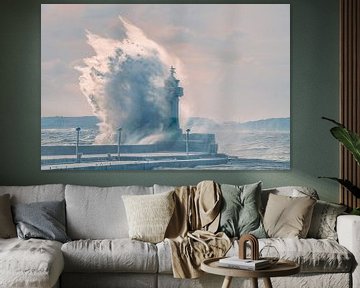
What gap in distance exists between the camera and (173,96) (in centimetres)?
742

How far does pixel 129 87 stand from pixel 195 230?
1448 mm

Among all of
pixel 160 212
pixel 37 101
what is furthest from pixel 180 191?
pixel 37 101

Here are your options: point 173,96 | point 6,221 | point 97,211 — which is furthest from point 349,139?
point 6,221

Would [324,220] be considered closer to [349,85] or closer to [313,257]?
[313,257]

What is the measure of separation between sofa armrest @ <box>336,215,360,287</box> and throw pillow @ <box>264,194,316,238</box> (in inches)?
12.7

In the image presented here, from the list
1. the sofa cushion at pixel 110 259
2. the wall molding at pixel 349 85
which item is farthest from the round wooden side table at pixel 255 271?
the wall molding at pixel 349 85

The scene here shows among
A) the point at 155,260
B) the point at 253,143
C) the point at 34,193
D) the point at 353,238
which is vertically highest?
the point at 253,143

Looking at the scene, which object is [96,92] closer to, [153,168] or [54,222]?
[153,168]

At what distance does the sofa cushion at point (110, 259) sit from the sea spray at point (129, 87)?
140 centimetres

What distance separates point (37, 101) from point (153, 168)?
118 centimetres

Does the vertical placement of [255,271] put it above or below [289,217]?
below

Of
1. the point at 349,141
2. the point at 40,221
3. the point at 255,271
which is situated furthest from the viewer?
the point at 349,141

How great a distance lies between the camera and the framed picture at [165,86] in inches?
291

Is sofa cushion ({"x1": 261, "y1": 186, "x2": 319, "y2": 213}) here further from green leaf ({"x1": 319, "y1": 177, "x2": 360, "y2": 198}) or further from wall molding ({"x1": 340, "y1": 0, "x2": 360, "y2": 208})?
wall molding ({"x1": 340, "y1": 0, "x2": 360, "y2": 208})
